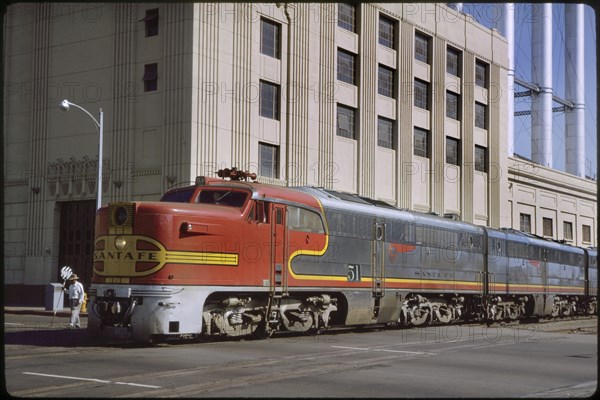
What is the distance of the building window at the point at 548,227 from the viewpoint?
68938mm

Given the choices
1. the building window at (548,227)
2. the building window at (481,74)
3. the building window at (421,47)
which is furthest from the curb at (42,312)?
the building window at (548,227)

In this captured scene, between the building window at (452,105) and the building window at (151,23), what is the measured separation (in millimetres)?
22247

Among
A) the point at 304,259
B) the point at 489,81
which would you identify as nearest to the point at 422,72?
the point at 489,81

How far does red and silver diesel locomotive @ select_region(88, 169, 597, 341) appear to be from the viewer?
19.0 m

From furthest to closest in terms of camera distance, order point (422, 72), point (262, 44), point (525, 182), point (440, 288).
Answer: point (525, 182), point (422, 72), point (262, 44), point (440, 288)

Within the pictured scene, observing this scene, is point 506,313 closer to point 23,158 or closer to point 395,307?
point 395,307

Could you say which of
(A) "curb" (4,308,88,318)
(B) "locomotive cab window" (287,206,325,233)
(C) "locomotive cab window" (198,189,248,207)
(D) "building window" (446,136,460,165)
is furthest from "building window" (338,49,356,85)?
(C) "locomotive cab window" (198,189,248,207)

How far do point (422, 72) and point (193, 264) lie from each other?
36878 millimetres

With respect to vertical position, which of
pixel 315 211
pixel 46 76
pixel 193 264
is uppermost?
pixel 46 76

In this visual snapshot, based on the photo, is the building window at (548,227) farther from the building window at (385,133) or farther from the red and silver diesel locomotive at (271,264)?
the red and silver diesel locomotive at (271,264)

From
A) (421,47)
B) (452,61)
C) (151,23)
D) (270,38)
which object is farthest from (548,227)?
(151,23)

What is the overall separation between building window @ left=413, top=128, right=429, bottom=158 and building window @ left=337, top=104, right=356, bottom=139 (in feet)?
21.0

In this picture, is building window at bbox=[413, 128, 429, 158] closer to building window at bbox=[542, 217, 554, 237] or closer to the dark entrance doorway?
building window at bbox=[542, 217, 554, 237]

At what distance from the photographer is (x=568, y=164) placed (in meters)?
82.1
